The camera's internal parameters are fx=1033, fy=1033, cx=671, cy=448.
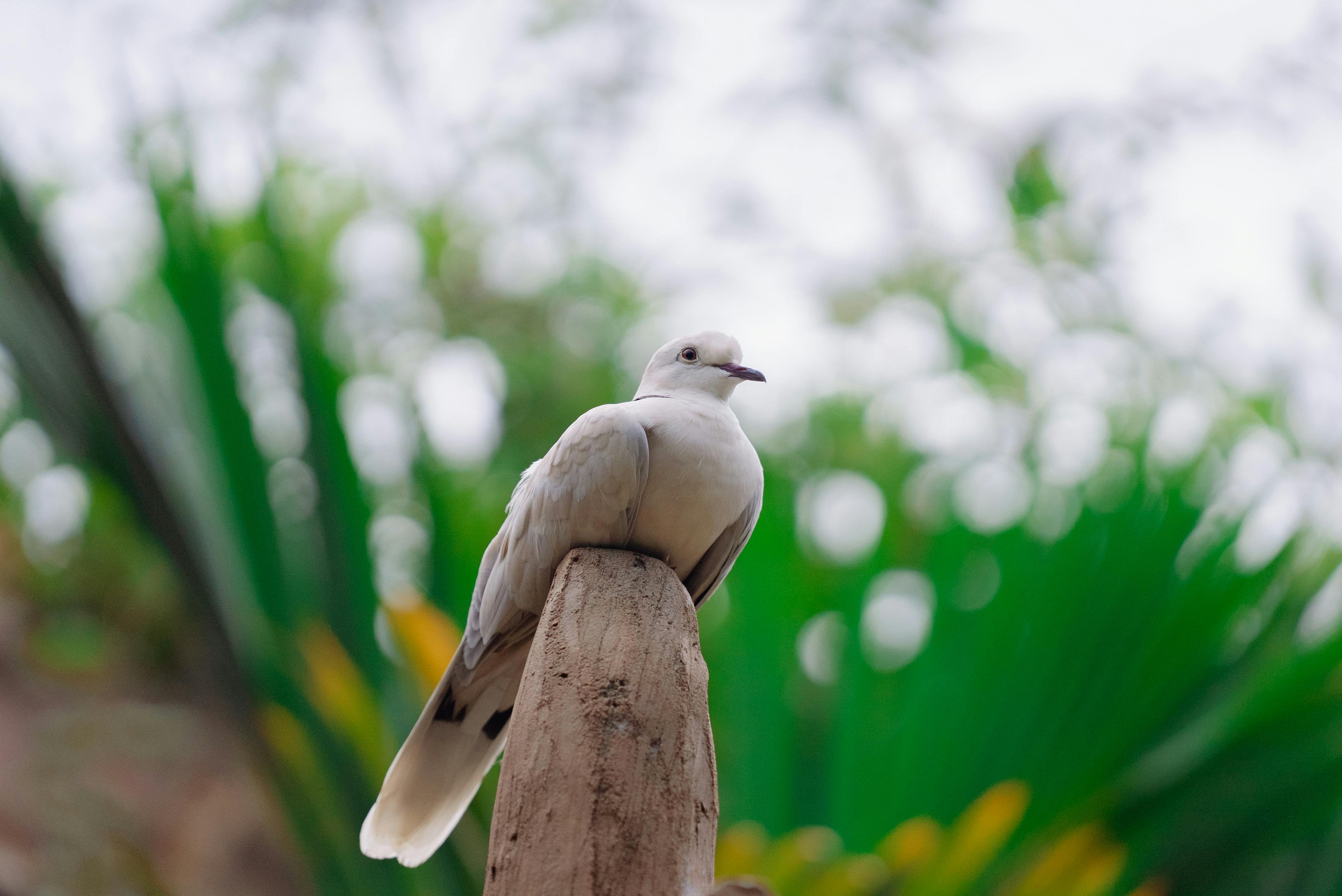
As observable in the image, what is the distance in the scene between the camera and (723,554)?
297 cm

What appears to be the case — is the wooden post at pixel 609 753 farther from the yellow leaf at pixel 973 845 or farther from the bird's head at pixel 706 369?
the yellow leaf at pixel 973 845

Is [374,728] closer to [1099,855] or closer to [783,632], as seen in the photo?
[783,632]

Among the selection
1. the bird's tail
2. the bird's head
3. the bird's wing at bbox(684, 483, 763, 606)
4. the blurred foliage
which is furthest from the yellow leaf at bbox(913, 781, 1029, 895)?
the bird's head

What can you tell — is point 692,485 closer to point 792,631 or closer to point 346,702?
point 346,702

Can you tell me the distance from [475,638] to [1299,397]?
7.71 meters

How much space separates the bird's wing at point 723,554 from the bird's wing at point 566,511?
33 centimetres

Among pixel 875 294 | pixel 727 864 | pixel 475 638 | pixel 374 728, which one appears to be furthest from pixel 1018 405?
pixel 475 638

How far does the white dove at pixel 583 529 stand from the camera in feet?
8.78

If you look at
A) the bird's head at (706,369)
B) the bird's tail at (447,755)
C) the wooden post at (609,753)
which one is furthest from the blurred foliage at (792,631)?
the wooden post at (609,753)

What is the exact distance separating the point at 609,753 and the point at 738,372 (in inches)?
47.6

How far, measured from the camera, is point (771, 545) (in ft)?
21.8

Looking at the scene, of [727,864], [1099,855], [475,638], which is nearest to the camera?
[475,638]

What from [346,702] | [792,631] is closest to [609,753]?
[346,702]

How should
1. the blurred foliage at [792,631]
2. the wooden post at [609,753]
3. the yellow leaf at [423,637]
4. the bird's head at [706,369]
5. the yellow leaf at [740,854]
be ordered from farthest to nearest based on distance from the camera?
the blurred foliage at [792,631]
the yellow leaf at [423,637]
the yellow leaf at [740,854]
the bird's head at [706,369]
the wooden post at [609,753]
